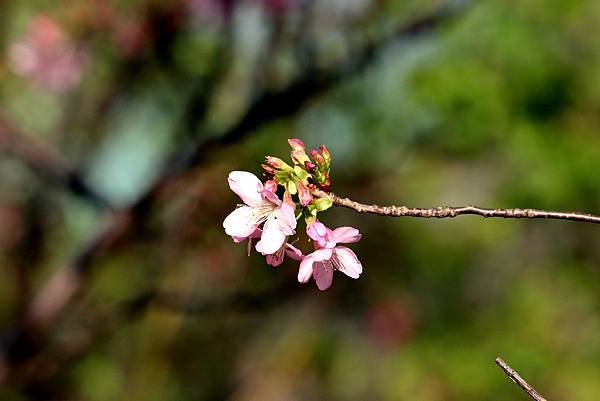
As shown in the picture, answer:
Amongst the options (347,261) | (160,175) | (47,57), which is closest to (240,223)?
(347,261)

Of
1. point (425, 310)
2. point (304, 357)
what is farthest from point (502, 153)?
point (304, 357)

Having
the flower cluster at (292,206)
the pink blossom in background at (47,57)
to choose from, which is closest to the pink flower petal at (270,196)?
the flower cluster at (292,206)

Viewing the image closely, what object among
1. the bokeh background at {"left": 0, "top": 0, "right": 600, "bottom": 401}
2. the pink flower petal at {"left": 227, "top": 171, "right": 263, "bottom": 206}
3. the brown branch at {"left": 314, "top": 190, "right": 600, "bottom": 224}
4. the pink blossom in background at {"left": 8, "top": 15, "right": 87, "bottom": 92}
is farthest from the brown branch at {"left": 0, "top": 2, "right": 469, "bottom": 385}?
the brown branch at {"left": 314, "top": 190, "right": 600, "bottom": 224}

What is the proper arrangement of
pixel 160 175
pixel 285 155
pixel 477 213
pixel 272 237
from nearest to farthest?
pixel 477 213
pixel 272 237
pixel 160 175
pixel 285 155

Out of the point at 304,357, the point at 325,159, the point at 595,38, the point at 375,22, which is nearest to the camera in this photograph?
the point at 325,159

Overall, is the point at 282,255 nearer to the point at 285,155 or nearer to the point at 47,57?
the point at 285,155

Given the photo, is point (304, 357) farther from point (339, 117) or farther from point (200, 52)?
Answer: point (200, 52)

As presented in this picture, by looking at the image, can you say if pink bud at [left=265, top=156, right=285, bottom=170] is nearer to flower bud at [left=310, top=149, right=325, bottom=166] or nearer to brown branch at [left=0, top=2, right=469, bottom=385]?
flower bud at [left=310, top=149, right=325, bottom=166]
